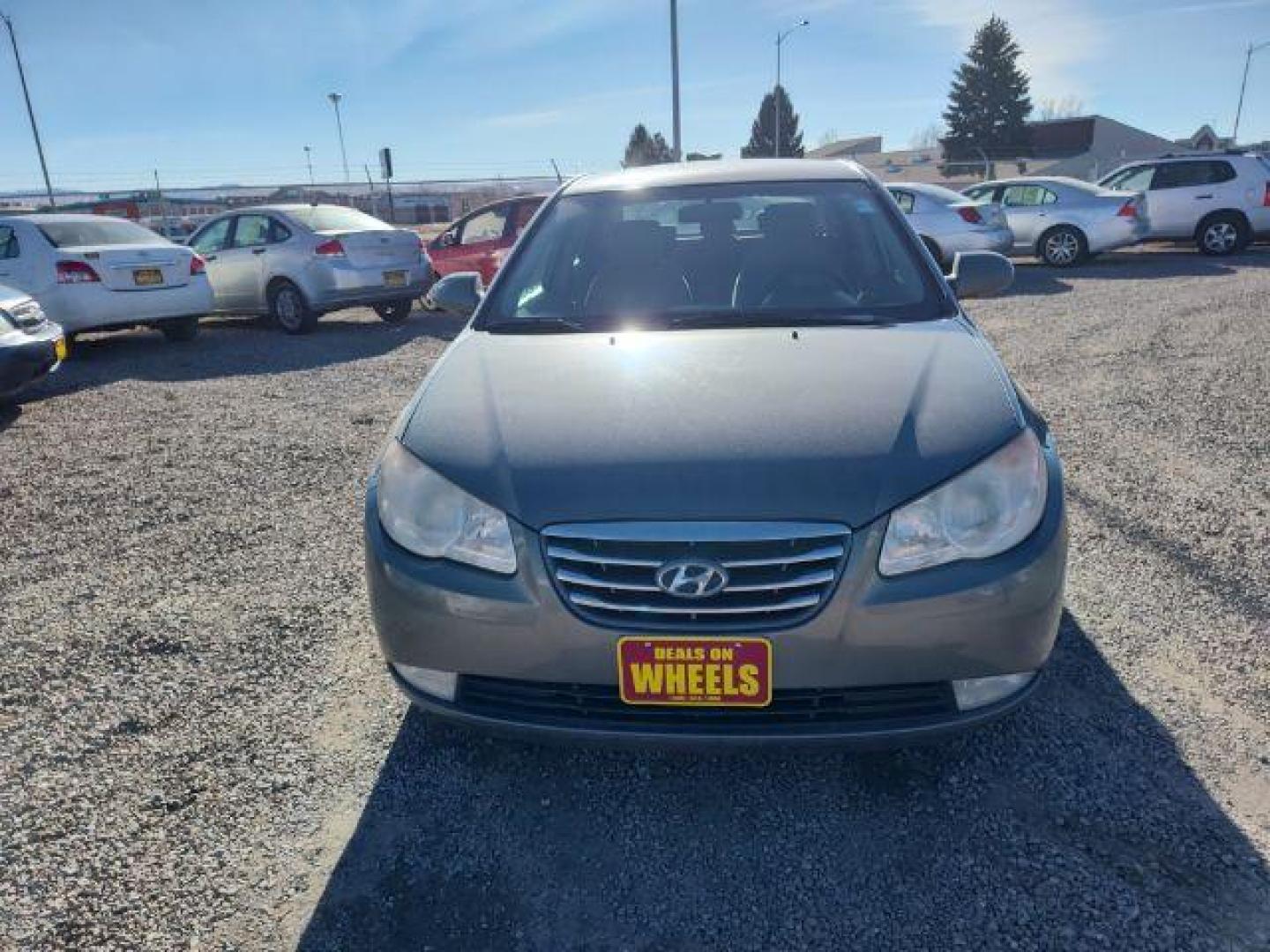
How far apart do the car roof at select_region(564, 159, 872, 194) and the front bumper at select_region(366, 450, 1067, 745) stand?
6.24 ft

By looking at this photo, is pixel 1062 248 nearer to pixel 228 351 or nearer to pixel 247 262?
pixel 247 262

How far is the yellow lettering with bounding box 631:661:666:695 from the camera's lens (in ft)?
6.18

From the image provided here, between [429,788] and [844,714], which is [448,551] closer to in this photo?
[429,788]

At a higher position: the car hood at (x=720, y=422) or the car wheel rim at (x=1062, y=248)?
the car hood at (x=720, y=422)

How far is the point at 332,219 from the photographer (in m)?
10.1

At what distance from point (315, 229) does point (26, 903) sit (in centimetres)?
901

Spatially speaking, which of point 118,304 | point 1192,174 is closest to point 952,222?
point 1192,174

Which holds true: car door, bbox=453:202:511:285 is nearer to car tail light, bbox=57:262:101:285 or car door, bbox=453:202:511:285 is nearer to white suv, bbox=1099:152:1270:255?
car tail light, bbox=57:262:101:285

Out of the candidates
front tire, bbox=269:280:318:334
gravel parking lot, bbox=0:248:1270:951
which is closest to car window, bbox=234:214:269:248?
front tire, bbox=269:280:318:334

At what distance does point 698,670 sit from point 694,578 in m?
0.20

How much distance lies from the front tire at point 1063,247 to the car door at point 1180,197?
1.41 meters

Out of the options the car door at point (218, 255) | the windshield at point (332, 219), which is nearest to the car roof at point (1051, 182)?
the windshield at point (332, 219)

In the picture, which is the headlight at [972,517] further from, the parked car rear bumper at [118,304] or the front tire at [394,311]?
the front tire at [394,311]

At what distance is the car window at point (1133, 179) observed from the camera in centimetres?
1424
